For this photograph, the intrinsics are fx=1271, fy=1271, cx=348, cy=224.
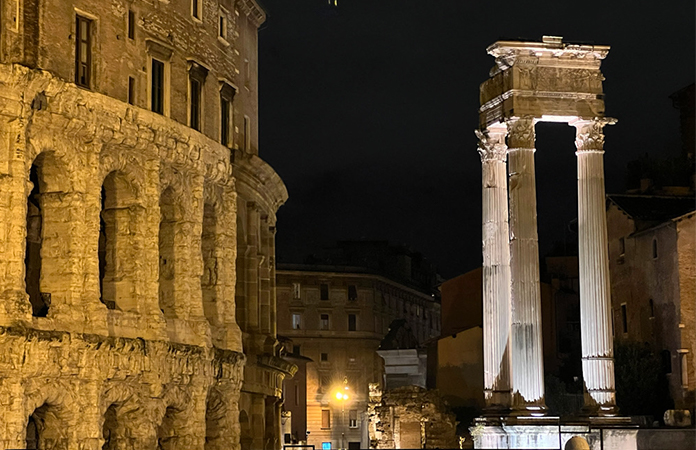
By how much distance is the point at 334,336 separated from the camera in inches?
3076

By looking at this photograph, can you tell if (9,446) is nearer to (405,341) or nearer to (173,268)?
(173,268)

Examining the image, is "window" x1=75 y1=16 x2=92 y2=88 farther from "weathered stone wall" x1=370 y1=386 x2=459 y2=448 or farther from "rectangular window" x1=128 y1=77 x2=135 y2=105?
"weathered stone wall" x1=370 y1=386 x2=459 y2=448

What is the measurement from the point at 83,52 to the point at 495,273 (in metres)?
11.3

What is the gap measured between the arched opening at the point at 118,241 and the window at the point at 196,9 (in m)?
6.02

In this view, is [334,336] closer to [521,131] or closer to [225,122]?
[225,122]

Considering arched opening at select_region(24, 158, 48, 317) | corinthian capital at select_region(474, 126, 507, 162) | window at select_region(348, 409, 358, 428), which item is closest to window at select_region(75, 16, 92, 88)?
arched opening at select_region(24, 158, 48, 317)

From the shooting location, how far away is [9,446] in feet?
84.8

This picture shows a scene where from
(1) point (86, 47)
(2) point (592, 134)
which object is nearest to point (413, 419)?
(2) point (592, 134)

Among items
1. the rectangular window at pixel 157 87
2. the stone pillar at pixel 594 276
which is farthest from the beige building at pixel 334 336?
the stone pillar at pixel 594 276

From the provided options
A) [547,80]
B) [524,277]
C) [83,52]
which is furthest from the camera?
[547,80]

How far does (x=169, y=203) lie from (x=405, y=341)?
2107cm

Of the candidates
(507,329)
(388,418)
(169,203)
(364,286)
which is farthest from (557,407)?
(364,286)

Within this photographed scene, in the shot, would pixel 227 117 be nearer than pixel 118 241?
No

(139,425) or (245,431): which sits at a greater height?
(139,425)
